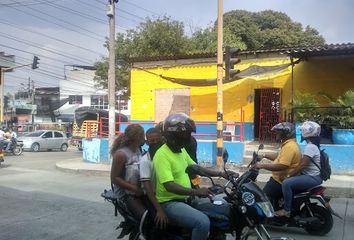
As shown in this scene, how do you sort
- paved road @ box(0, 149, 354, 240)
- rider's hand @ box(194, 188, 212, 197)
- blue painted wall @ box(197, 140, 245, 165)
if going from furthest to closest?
blue painted wall @ box(197, 140, 245, 165) → paved road @ box(0, 149, 354, 240) → rider's hand @ box(194, 188, 212, 197)

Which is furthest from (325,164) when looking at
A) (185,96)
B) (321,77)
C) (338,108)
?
(185,96)

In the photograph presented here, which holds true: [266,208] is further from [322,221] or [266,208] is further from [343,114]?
[343,114]

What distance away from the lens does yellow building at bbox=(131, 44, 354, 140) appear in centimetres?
1642

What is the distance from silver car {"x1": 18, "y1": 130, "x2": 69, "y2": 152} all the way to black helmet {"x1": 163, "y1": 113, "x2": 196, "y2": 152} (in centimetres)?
2764

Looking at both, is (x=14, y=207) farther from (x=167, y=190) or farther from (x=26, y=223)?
(x=167, y=190)

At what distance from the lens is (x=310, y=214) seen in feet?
→ 22.1

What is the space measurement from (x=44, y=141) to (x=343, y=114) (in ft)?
74.7

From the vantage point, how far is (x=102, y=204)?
931cm

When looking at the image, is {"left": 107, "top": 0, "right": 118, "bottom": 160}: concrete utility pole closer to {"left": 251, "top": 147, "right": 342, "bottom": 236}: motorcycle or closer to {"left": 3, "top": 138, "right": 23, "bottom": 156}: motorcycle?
Result: {"left": 251, "top": 147, "right": 342, "bottom": 236}: motorcycle

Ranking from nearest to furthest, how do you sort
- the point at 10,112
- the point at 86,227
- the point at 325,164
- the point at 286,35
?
the point at 325,164
the point at 86,227
the point at 286,35
the point at 10,112

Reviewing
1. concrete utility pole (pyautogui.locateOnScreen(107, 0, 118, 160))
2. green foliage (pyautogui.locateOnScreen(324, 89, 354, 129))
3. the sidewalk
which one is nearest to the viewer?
the sidewalk

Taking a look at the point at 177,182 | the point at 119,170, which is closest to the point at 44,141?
the point at 119,170

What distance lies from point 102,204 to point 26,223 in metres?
1.99

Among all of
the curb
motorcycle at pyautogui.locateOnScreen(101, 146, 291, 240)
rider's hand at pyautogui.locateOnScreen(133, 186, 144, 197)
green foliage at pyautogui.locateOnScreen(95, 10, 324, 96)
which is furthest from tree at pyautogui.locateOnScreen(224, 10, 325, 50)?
motorcycle at pyautogui.locateOnScreen(101, 146, 291, 240)
